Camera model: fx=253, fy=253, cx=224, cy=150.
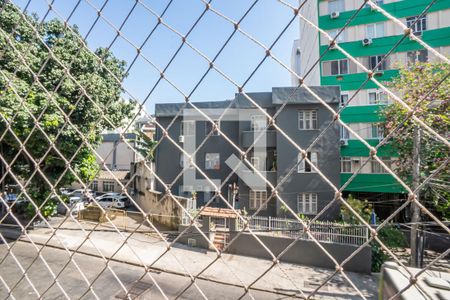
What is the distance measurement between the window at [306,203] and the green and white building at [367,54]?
6.10ft

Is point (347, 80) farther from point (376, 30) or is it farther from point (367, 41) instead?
point (376, 30)

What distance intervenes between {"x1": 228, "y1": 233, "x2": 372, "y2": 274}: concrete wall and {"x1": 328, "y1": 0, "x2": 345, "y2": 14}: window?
10.3 meters

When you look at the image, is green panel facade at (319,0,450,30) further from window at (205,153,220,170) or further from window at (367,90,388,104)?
window at (205,153,220,170)

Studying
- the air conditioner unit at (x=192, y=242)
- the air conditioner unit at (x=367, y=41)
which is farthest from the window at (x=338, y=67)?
the air conditioner unit at (x=192, y=242)

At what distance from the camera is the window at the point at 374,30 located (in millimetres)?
10992

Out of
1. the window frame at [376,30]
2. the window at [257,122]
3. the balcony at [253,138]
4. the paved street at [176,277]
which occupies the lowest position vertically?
the paved street at [176,277]

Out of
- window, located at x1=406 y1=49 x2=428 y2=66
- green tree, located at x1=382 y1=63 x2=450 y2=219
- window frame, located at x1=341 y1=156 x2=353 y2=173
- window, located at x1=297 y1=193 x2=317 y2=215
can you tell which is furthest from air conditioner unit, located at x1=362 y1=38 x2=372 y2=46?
window, located at x1=297 y1=193 x2=317 y2=215

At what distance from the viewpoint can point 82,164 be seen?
23.9 feet

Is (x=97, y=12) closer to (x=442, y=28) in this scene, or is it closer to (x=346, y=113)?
(x=346, y=113)

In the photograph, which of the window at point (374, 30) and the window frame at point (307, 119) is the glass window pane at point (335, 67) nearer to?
the window at point (374, 30)

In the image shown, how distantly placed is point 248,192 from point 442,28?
403 inches

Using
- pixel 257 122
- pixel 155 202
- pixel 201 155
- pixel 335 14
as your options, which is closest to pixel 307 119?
pixel 257 122

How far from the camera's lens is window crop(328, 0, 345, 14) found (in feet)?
37.5

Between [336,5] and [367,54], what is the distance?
2700mm
